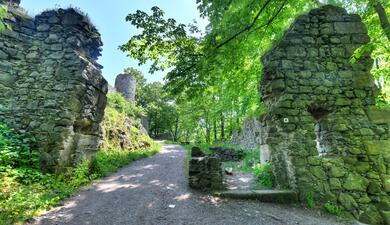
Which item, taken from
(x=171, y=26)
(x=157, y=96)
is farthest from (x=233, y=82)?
(x=157, y=96)

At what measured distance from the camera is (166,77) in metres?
6.35

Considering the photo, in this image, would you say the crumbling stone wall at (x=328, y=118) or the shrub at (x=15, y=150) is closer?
the shrub at (x=15, y=150)

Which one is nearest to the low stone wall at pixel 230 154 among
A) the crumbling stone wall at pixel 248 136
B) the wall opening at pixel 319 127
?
the crumbling stone wall at pixel 248 136

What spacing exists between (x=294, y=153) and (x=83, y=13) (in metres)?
7.22

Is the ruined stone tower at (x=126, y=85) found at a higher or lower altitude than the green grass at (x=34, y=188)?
higher

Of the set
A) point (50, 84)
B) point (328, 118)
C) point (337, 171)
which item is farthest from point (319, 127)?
point (50, 84)

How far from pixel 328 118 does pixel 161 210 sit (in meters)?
4.56

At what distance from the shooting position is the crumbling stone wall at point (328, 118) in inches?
191

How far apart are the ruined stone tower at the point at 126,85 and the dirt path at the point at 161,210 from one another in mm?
14820

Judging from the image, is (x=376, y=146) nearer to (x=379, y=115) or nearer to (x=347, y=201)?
(x=379, y=115)

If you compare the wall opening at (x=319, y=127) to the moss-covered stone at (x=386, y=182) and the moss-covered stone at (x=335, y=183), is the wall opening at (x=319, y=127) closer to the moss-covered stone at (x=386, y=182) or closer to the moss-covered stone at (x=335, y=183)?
the moss-covered stone at (x=335, y=183)

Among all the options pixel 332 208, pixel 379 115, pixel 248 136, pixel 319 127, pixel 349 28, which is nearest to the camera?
pixel 332 208

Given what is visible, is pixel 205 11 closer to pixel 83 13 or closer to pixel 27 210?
pixel 83 13

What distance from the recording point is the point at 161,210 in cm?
427
